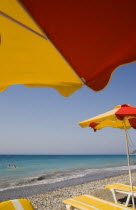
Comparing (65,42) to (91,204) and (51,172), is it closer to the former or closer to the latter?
(91,204)

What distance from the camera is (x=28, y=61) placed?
2131 mm

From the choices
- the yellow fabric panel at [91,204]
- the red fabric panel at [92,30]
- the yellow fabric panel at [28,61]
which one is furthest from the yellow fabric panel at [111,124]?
the red fabric panel at [92,30]

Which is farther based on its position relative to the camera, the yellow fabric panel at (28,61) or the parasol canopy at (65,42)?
the yellow fabric panel at (28,61)

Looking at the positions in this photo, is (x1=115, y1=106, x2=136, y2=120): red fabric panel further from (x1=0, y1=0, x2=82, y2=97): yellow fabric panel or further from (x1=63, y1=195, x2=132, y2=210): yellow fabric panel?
(x1=0, y1=0, x2=82, y2=97): yellow fabric panel

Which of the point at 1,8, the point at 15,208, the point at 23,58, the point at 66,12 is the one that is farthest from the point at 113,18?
the point at 15,208

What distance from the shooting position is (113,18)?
1318 millimetres

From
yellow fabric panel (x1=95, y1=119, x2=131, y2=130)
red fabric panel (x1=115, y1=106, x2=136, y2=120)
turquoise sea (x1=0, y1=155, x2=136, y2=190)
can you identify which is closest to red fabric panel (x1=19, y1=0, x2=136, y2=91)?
red fabric panel (x1=115, y1=106, x2=136, y2=120)

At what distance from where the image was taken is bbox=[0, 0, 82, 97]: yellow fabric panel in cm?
162

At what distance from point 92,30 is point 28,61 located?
2.92ft

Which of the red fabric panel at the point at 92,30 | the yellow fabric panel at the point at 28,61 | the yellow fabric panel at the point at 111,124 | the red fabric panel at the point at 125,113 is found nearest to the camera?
the red fabric panel at the point at 92,30

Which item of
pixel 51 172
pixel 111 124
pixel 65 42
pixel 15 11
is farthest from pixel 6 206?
pixel 51 172

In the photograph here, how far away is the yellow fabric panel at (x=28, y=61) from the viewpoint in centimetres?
162

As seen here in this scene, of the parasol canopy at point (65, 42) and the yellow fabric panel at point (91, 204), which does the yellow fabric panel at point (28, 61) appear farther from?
the yellow fabric panel at point (91, 204)

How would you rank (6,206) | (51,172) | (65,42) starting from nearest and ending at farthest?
(65,42) → (6,206) → (51,172)
